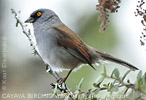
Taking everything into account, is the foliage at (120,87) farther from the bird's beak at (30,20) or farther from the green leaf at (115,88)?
the bird's beak at (30,20)

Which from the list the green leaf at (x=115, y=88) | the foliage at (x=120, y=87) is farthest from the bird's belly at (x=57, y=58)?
the green leaf at (x=115, y=88)

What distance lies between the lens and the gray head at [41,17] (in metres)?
5.41

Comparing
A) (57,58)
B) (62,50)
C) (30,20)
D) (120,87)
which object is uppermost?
(120,87)

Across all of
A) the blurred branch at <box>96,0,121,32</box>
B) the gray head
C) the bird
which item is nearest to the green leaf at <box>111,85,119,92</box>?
the blurred branch at <box>96,0,121,32</box>

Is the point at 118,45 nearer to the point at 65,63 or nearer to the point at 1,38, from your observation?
the point at 65,63

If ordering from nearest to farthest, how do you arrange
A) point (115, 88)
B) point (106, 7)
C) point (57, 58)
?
point (115, 88), point (106, 7), point (57, 58)

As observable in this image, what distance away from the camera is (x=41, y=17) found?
544 cm

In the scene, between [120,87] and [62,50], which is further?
[62,50]

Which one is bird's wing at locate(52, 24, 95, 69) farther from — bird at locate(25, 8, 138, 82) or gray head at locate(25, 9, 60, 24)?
gray head at locate(25, 9, 60, 24)

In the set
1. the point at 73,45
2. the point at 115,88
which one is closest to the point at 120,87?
the point at 115,88

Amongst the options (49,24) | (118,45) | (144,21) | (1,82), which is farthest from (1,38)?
(144,21)

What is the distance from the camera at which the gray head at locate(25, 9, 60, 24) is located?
5.41m

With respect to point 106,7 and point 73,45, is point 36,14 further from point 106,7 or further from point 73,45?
point 106,7

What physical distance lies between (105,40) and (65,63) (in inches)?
71.7
